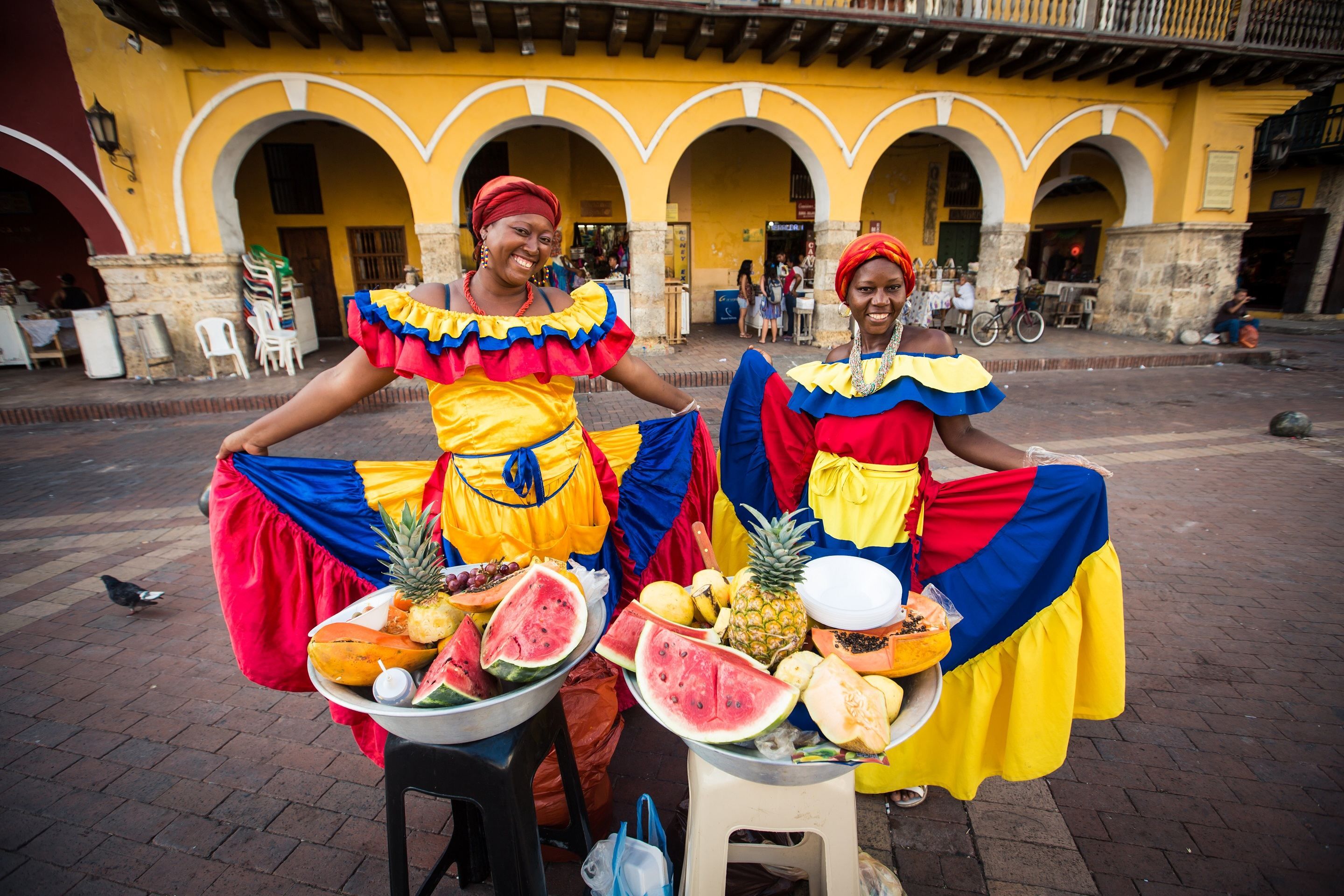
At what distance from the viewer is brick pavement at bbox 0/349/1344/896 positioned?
2266 mm

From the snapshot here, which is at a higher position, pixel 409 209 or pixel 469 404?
pixel 409 209

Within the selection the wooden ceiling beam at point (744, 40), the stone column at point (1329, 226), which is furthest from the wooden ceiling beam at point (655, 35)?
the stone column at point (1329, 226)

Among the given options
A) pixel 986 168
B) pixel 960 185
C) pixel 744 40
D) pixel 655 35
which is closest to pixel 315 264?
pixel 655 35

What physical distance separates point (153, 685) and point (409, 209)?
13.8 metres

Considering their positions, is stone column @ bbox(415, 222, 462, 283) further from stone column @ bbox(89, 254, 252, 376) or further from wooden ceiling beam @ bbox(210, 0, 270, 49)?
wooden ceiling beam @ bbox(210, 0, 270, 49)

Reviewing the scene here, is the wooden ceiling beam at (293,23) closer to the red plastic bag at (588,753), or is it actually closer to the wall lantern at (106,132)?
the wall lantern at (106,132)

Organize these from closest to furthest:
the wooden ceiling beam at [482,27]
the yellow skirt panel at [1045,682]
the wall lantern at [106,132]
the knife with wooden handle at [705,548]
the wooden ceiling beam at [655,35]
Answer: the knife with wooden handle at [705,548] < the yellow skirt panel at [1045,682] < the wooden ceiling beam at [482,27] < the wall lantern at [106,132] < the wooden ceiling beam at [655,35]

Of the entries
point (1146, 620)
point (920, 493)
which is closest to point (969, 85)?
point (1146, 620)

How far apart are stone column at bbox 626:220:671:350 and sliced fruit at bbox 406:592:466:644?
10.4 metres

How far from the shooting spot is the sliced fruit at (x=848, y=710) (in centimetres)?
125

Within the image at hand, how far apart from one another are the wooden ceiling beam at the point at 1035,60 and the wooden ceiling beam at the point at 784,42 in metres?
4.51

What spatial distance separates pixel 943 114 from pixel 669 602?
13.8 meters

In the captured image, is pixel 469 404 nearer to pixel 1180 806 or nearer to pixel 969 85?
pixel 1180 806

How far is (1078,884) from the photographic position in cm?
218
